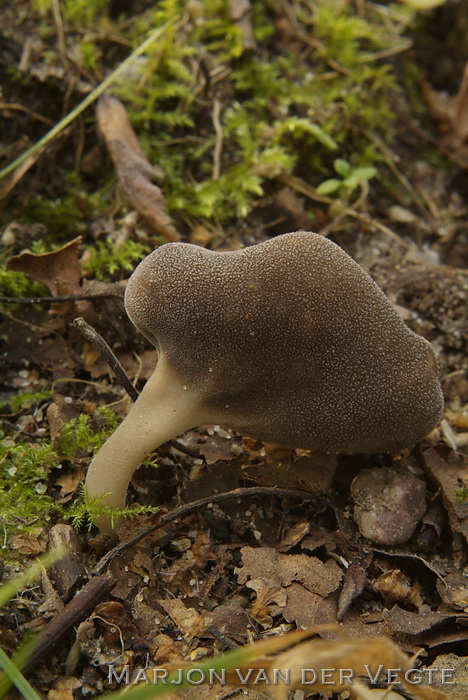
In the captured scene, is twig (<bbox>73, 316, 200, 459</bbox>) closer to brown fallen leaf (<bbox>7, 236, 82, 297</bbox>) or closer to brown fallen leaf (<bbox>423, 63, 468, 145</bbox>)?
brown fallen leaf (<bbox>7, 236, 82, 297</bbox>)

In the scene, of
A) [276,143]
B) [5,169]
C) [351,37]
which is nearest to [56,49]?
[5,169]

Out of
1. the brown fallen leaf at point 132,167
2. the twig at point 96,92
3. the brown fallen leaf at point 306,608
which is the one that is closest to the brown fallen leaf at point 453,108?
the twig at point 96,92

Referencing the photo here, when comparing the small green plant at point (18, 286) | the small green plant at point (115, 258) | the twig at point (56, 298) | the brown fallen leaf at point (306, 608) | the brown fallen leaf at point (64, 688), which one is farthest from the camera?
the small green plant at point (115, 258)

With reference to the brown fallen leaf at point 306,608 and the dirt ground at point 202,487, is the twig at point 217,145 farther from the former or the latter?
the brown fallen leaf at point 306,608

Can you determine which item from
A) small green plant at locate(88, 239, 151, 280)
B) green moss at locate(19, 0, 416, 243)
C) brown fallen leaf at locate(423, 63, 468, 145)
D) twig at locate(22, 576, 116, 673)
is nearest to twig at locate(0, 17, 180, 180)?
green moss at locate(19, 0, 416, 243)

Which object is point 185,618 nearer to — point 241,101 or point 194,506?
point 194,506
